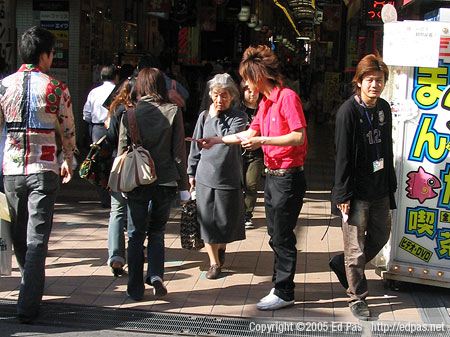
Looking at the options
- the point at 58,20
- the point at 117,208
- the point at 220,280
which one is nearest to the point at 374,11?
the point at 220,280

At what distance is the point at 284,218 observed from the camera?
561cm

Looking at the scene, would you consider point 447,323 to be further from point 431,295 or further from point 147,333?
point 147,333

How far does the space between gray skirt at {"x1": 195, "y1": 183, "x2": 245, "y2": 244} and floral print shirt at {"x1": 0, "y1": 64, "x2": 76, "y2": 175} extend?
162 centimetres

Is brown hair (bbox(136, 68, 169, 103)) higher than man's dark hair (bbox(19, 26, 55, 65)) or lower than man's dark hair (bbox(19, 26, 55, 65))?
lower

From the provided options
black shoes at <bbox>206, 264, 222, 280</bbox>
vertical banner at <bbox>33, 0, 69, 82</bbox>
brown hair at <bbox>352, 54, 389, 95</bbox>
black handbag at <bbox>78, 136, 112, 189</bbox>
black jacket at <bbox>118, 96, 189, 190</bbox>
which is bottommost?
black shoes at <bbox>206, 264, 222, 280</bbox>

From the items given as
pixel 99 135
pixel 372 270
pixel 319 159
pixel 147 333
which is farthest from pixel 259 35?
pixel 147 333

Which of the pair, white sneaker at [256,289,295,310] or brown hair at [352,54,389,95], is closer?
brown hair at [352,54,389,95]

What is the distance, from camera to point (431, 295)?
6.25m

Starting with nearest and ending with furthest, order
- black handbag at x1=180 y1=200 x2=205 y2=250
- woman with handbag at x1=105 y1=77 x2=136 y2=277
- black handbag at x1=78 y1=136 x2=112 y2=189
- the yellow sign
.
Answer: the yellow sign < woman with handbag at x1=105 y1=77 x2=136 y2=277 < black handbag at x1=78 y1=136 x2=112 y2=189 < black handbag at x1=180 y1=200 x2=205 y2=250

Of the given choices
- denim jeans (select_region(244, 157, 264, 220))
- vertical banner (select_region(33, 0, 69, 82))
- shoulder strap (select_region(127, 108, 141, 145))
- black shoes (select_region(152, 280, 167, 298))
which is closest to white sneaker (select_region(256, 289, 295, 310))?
black shoes (select_region(152, 280, 167, 298))

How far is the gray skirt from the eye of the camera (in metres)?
6.51

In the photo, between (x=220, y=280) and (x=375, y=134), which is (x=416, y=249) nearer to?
(x=375, y=134)

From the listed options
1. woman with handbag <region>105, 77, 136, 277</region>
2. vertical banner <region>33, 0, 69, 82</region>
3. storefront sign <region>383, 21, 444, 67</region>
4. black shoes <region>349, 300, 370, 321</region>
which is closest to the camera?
black shoes <region>349, 300, 370, 321</region>

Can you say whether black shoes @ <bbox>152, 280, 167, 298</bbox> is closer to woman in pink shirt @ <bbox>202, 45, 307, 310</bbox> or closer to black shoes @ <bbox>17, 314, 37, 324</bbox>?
woman in pink shirt @ <bbox>202, 45, 307, 310</bbox>
